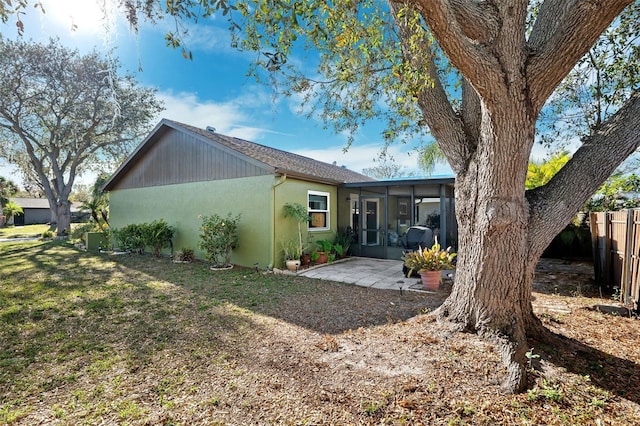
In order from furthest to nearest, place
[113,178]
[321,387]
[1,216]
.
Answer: [1,216], [113,178], [321,387]

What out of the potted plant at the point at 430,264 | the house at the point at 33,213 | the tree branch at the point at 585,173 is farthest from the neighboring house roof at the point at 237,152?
the house at the point at 33,213

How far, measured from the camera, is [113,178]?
41.5 feet

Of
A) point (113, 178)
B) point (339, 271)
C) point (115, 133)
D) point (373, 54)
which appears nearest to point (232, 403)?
point (373, 54)

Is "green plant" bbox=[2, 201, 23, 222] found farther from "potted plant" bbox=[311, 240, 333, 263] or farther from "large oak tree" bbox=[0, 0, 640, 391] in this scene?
"large oak tree" bbox=[0, 0, 640, 391]

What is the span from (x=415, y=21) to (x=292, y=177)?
605 centimetres

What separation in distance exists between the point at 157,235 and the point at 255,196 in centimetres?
417

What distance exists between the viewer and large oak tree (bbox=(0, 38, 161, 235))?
15141 millimetres

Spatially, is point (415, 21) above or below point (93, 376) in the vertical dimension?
above

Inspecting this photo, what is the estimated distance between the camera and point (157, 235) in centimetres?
1019

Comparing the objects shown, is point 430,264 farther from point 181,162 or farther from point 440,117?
point 181,162

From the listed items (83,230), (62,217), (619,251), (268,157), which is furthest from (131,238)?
(619,251)

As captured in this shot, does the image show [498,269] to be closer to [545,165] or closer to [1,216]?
[545,165]

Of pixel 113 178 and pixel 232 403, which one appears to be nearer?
pixel 232 403

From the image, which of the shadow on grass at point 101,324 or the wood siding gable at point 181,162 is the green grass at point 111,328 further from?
the wood siding gable at point 181,162
